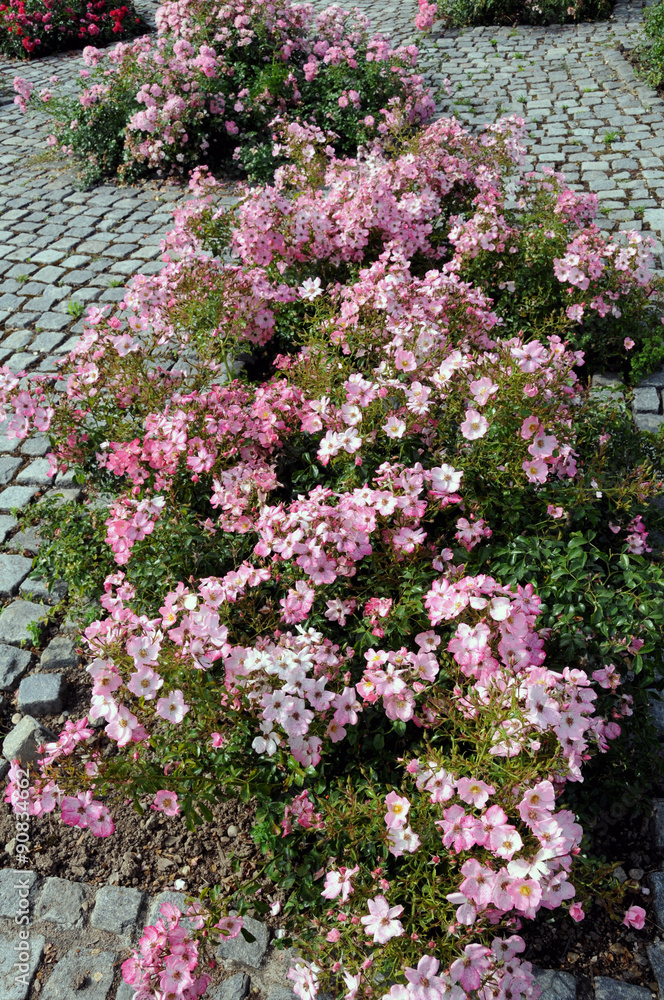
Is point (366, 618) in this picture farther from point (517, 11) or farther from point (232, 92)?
point (517, 11)

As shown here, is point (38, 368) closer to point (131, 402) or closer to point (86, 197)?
point (131, 402)

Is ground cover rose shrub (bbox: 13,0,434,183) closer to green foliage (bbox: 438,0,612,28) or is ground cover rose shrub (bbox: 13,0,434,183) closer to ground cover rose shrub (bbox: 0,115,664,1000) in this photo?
green foliage (bbox: 438,0,612,28)

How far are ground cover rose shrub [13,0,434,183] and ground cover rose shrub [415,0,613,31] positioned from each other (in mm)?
2462

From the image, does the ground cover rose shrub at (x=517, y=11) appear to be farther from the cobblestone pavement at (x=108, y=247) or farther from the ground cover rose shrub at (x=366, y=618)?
the ground cover rose shrub at (x=366, y=618)

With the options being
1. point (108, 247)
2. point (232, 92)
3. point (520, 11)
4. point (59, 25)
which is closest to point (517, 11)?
point (520, 11)

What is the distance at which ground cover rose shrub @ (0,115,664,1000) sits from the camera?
5.44 ft

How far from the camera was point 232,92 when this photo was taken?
261 inches

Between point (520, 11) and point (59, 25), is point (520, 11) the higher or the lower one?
the lower one

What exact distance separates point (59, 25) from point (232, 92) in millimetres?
5125

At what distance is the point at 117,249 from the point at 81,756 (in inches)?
163

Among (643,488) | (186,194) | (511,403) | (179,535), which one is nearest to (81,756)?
(179,535)

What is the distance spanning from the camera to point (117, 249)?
17.8 ft

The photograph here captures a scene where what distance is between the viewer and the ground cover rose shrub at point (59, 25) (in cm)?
976

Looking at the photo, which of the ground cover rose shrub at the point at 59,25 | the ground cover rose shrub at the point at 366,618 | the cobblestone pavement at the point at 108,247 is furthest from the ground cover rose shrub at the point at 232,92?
the ground cover rose shrub at the point at 366,618
